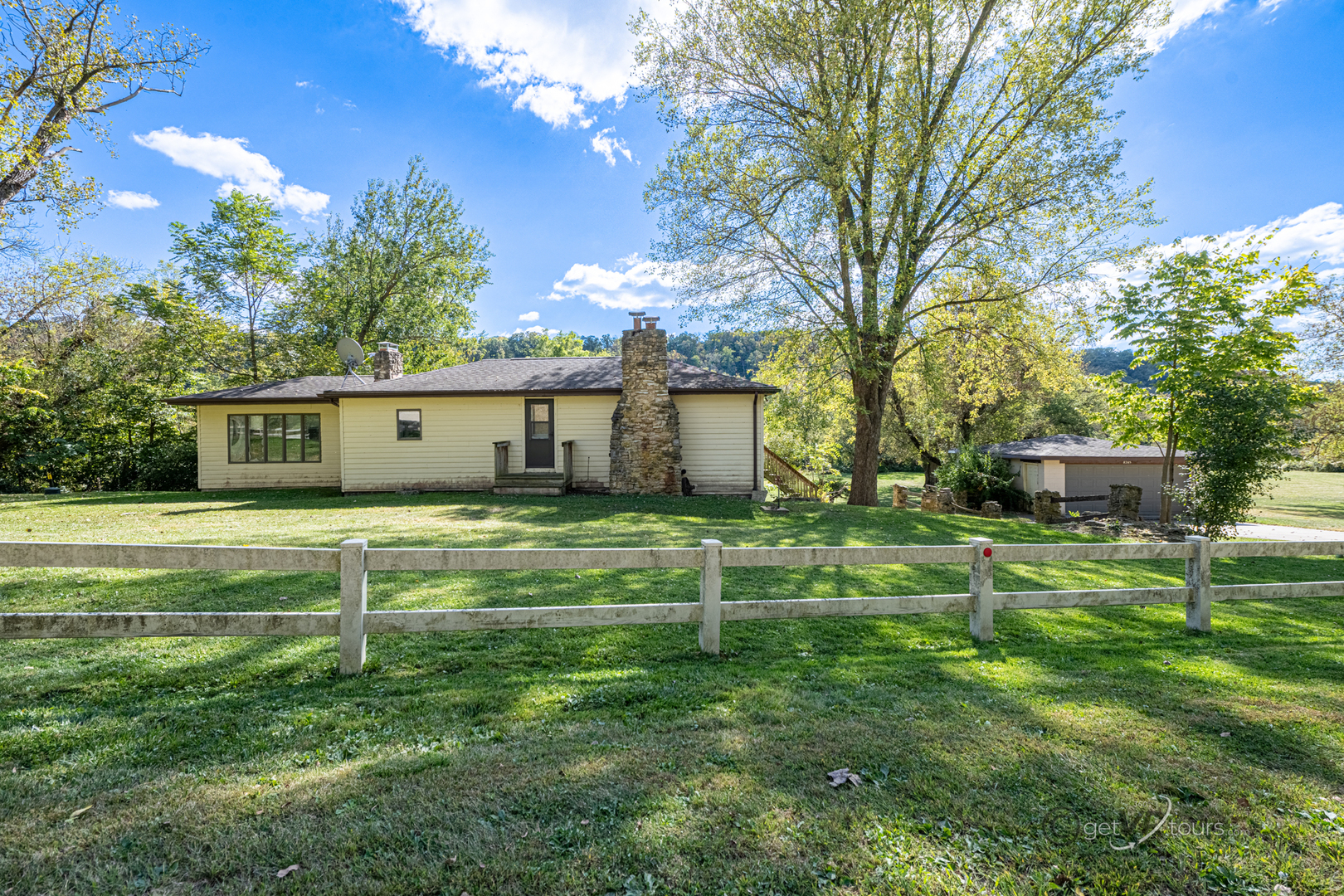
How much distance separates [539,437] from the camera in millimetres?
17406

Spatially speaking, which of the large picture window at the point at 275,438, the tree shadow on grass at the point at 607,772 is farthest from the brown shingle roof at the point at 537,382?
the tree shadow on grass at the point at 607,772

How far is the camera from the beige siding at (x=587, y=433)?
17125 mm

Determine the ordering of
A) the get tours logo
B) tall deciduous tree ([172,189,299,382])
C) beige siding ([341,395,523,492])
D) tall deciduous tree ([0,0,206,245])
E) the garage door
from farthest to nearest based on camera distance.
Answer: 1. tall deciduous tree ([172,189,299,382])
2. the garage door
3. beige siding ([341,395,523,492])
4. tall deciduous tree ([0,0,206,245])
5. the get tours logo

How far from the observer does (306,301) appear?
28703 mm

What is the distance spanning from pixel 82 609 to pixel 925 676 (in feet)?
23.7

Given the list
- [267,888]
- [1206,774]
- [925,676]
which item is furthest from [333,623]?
[1206,774]

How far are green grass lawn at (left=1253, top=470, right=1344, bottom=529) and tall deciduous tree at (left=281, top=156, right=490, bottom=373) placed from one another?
33.2 metres

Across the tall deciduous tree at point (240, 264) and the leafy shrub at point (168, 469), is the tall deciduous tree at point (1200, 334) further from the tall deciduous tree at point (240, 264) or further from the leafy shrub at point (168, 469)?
the tall deciduous tree at point (240, 264)

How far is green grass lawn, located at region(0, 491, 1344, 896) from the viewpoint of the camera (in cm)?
193

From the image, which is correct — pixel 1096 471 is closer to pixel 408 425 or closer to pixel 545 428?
pixel 545 428

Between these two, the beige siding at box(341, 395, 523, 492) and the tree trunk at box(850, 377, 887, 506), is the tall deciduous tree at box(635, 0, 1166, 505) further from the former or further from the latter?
the beige siding at box(341, 395, 523, 492)

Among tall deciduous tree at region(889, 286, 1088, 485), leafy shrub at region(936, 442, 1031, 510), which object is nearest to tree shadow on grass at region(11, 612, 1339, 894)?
tall deciduous tree at region(889, 286, 1088, 485)

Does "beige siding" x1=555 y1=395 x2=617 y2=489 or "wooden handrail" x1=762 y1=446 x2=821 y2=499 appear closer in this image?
"beige siding" x1=555 y1=395 x2=617 y2=489

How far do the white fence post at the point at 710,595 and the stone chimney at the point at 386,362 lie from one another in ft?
59.8
